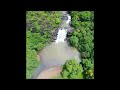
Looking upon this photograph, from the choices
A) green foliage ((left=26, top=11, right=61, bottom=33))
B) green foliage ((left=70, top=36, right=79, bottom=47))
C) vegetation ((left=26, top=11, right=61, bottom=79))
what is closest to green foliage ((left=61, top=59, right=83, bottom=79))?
green foliage ((left=70, top=36, right=79, bottom=47))

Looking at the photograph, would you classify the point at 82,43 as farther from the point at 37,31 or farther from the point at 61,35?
the point at 37,31

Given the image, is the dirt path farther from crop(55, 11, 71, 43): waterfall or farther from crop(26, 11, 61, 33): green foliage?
crop(26, 11, 61, 33): green foliage

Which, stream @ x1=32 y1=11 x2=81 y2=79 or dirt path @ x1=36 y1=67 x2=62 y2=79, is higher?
stream @ x1=32 y1=11 x2=81 y2=79

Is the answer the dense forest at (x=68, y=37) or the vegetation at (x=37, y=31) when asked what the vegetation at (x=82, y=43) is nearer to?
the dense forest at (x=68, y=37)

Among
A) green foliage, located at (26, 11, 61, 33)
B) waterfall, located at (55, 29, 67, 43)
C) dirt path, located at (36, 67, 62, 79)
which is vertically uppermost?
green foliage, located at (26, 11, 61, 33)
